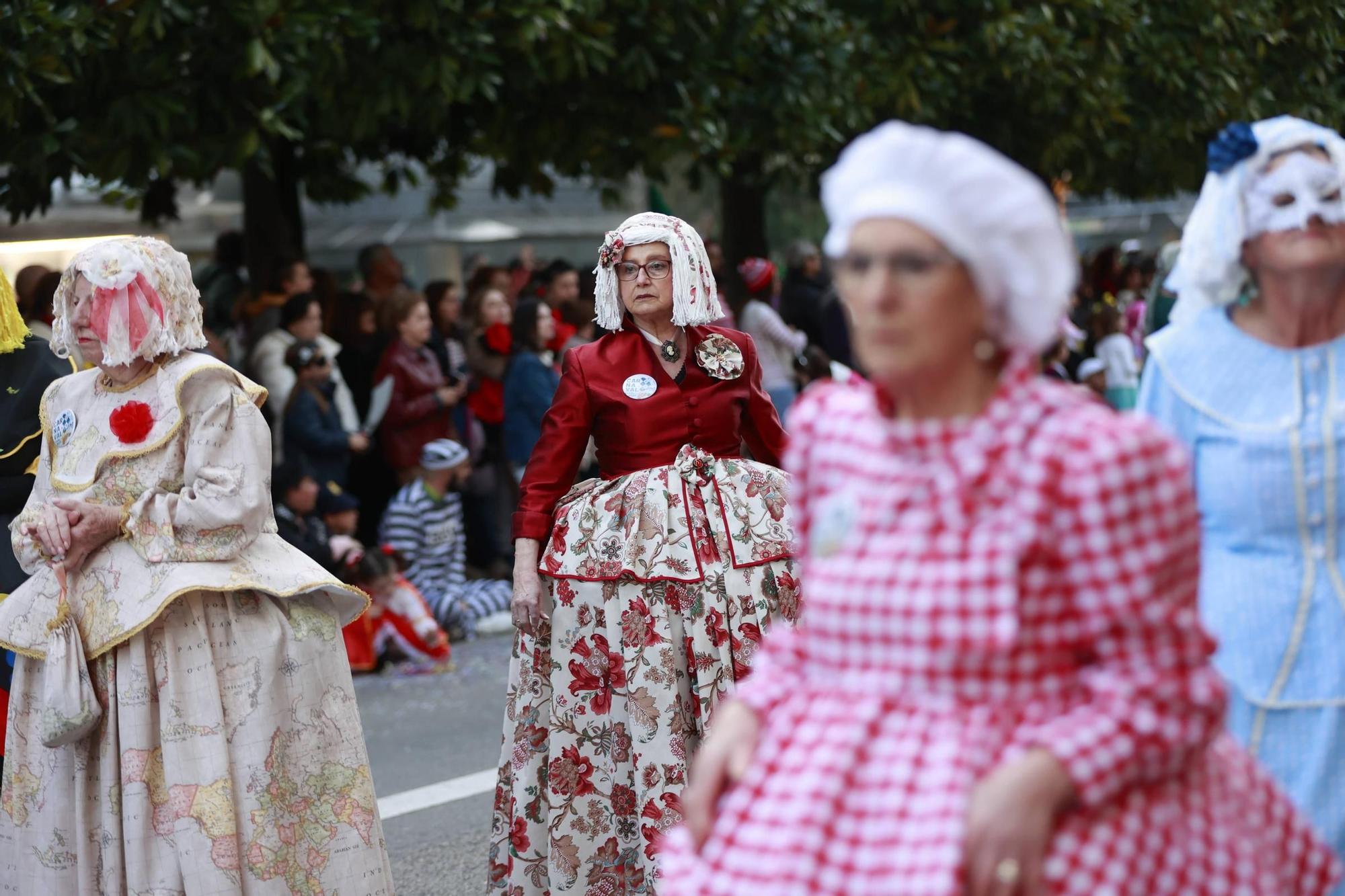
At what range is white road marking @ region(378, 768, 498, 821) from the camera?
6.52 metres

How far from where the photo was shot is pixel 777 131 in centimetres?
1146

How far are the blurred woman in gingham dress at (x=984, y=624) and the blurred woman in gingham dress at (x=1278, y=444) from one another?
0.82 meters

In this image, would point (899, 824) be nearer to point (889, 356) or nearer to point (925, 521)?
point (925, 521)

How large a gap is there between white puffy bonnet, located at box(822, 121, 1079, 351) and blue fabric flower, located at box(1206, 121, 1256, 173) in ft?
3.69

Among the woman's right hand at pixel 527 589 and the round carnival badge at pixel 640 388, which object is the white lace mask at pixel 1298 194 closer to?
the round carnival badge at pixel 640 388

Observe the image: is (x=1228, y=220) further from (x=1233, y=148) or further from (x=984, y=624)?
(x=984, y=624)

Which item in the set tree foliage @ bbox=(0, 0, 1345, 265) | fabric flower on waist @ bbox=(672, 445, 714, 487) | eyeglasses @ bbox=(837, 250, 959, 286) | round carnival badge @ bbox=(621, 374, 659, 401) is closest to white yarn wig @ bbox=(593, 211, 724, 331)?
round carnival badge @ bbox=(621, 374, 659, 401)

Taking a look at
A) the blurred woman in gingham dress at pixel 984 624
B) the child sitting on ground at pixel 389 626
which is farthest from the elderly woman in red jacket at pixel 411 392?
the blurred woman in gingham dress at pixel 984 624

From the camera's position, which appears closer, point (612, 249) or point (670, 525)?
point (670, 525)

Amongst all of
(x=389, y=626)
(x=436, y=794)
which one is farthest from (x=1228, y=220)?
(x=389, y=626)

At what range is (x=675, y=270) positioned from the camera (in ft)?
16.4

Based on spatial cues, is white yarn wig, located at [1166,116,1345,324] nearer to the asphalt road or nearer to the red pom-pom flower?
the red pom-pom flower

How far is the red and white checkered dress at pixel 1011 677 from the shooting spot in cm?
216

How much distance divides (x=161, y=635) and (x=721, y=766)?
2.48m
